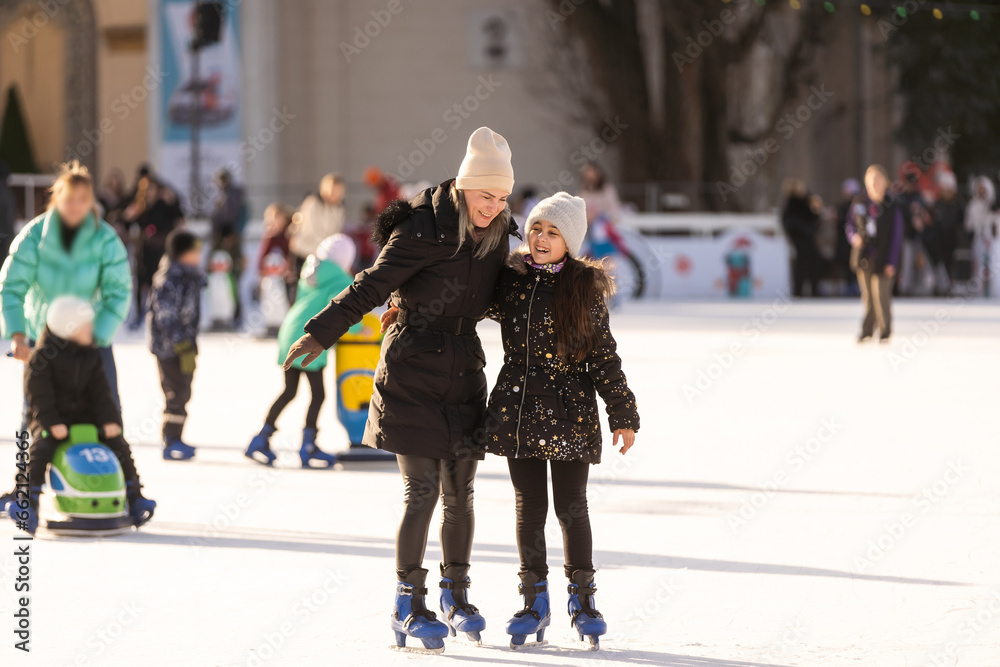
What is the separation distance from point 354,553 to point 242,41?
23.1 m

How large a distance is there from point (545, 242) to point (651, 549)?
1.82 meters

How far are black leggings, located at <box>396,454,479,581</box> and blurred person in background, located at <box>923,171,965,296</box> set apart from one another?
1882 cm

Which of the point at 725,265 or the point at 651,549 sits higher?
the point at 725,265

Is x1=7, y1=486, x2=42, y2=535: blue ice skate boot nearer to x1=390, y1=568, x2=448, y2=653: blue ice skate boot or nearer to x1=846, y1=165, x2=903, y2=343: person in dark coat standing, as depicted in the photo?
x1=390, y1=568, x2=448, y2=653: blue ice skate boot

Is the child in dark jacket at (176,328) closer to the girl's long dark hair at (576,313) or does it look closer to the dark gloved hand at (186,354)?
the dark gloved hand at (186,354)

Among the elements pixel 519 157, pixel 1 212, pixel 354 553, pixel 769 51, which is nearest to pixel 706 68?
pixel 769 51

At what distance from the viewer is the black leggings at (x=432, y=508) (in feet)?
15.0

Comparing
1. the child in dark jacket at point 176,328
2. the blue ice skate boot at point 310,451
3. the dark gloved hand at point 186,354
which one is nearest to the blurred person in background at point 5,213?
the child in dark jacket at point 176,328

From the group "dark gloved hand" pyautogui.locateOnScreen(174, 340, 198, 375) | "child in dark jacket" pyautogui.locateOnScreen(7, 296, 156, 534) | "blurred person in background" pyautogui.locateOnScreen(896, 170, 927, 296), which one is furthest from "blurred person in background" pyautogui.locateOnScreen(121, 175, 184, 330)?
"blurred person in background" pyautogui.locateOnScreen(896, 170, 927, 296)

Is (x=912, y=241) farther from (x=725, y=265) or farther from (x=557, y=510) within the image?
(x=557, y=510)

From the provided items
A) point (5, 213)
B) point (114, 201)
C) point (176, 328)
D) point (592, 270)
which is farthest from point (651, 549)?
point (114, 201)

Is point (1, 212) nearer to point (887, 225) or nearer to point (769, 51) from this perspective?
point (887, 225)

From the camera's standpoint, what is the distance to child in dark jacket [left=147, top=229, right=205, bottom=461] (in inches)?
322

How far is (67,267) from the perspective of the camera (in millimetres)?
6336
